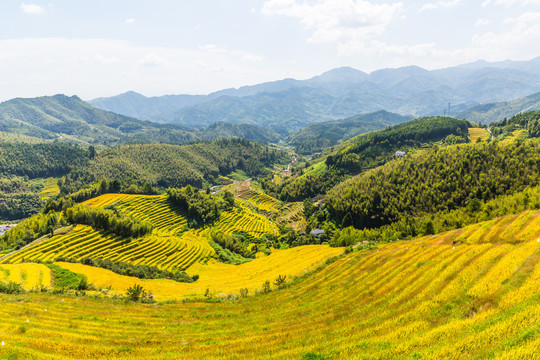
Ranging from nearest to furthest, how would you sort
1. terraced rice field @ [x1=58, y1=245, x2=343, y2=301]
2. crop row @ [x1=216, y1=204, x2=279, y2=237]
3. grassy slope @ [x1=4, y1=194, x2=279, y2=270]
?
1. terraced rice field @ [x1=58, y1=245, x2=343, y2=301]
2. grassy slope @ [x1=4, y1=194, x2=279, y2=270]
3. crop row @ [x1=216, y1=204, x2=279, y2=237]

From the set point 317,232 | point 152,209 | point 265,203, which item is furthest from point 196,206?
point 265,203

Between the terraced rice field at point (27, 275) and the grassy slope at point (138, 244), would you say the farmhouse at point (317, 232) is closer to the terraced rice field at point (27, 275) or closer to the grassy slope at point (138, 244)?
the grassy slope at point (138, 244)

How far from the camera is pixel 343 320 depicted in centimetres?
2578

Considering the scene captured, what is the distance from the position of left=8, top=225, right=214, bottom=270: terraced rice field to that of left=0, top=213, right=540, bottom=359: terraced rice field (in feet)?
158

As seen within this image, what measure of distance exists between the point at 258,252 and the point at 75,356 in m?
89.8

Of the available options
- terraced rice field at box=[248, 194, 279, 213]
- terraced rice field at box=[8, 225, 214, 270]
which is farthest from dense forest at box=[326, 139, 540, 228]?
terraced rice field at box=[8, 225, 214, 270]

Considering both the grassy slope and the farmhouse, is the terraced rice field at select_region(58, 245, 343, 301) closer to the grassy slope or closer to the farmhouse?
the grassy slope

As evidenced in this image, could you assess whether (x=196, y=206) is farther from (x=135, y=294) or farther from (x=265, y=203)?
(x=135, y=294)

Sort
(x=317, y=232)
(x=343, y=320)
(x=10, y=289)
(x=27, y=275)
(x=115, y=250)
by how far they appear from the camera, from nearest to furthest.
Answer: (x=343, y=320) < (x=10, y=289) < (x=27, y=275) < (x=115, y=250) < (x=317, y=232)

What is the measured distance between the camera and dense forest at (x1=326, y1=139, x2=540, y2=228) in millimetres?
102125

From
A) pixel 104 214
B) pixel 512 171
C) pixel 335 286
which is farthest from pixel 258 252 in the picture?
pixel 512 171

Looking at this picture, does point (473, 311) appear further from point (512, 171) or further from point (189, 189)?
point (189, 189)

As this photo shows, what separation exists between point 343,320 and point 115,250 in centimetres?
8226

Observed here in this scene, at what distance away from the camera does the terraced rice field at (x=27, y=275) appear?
153 ft
